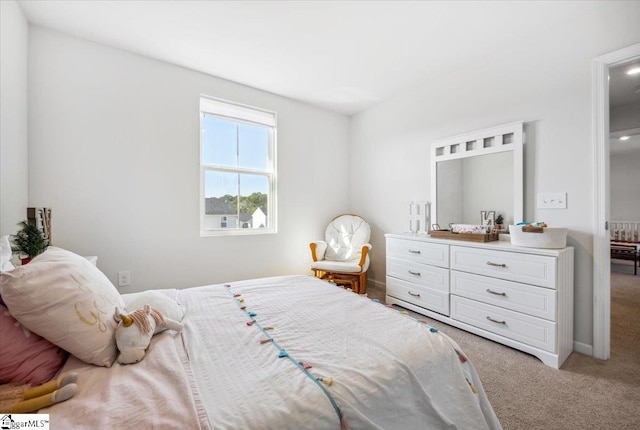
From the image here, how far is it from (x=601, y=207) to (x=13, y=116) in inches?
169

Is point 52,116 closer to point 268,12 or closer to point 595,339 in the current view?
point 268,12

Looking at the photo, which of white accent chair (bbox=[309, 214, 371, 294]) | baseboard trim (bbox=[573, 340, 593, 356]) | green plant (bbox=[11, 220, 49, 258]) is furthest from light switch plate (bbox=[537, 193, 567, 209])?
green plant (bbox=[11, 220, 49, 258])

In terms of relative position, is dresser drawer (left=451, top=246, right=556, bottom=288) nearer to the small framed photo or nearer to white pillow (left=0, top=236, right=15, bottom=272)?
the small framed photo

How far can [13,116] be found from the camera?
6.37 feet

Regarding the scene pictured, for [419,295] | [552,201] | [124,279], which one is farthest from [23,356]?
[552,201]

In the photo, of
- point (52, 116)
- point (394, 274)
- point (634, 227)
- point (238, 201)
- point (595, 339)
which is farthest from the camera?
point (634, 227)

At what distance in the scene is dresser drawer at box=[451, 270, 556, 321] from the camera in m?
1.93

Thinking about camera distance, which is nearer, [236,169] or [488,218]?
[488,218]

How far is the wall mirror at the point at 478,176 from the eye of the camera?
8.06ft

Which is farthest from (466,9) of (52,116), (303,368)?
(52,116)

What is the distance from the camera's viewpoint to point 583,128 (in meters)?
2.11

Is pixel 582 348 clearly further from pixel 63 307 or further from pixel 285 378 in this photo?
pixel 63 307

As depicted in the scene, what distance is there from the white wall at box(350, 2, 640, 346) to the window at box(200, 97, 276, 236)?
→ 6.10 feet

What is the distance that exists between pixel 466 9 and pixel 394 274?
242 cm
